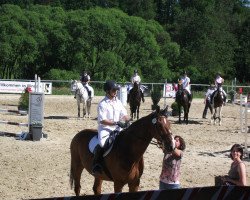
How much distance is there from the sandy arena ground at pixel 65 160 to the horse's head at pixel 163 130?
2809 millimetres

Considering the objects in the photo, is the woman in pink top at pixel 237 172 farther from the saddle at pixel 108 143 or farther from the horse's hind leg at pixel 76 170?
the horse's hind leg at pixel 76 170

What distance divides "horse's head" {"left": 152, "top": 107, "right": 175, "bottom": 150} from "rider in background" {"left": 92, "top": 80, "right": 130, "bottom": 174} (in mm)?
667

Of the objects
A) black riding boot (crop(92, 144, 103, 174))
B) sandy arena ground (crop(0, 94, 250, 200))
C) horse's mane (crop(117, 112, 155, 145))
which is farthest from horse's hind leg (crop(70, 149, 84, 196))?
horse's mane (crop(117, 112, 155, 145))

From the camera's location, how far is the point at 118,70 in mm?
51938

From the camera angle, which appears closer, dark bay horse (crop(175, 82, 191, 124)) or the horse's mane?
the horse's mane

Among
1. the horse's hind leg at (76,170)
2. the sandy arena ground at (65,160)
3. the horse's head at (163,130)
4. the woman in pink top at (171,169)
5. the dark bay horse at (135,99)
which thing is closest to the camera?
the horse's head at (163,130)

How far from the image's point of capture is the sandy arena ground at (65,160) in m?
9.95

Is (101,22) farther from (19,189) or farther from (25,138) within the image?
(19,189)

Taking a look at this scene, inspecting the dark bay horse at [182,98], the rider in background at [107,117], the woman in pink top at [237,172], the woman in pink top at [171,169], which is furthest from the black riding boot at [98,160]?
the dark bay horse at [182,98]

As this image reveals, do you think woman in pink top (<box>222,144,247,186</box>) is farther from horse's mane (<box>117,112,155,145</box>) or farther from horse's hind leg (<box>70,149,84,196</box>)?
horse's hind leg (<box>70,149,84,196</box>)

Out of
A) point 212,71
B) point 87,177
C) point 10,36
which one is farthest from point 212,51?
point 87,177

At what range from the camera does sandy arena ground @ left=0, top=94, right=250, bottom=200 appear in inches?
392

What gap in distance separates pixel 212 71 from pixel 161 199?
56.8 meters

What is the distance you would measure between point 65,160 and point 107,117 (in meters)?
4.97
